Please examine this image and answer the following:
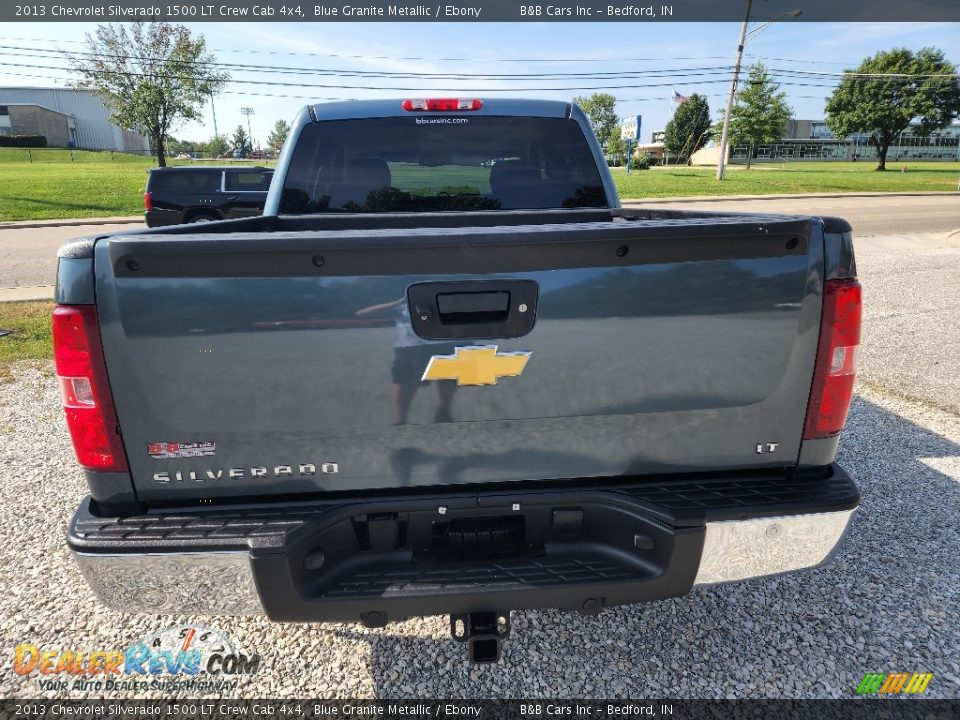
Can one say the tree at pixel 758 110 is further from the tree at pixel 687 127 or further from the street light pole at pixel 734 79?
the tree at pixel 687 127

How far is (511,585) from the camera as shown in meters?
1.81

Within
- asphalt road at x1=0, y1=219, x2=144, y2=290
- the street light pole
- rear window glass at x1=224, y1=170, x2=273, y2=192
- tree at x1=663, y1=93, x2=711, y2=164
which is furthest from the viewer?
tree at x1=663, y1=93, x2=711, y2=164

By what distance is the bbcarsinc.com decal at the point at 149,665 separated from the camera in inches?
92.1

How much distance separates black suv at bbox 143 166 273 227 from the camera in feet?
53.8

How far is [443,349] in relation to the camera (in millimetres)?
1732

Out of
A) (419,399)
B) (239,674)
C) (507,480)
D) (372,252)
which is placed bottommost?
(239,674)

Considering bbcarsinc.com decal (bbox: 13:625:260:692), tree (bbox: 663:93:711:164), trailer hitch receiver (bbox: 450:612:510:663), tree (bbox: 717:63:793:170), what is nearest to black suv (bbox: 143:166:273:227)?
bbcarsinc.com decal (bbox: 13:625:260:692)

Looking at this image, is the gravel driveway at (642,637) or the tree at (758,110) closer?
the gravel driveway at (642,637)

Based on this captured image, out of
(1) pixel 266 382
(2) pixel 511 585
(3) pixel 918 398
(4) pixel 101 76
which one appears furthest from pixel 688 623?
(4) pixel 101 76

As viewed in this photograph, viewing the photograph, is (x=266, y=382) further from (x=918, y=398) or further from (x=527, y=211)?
(x=918, y=398)

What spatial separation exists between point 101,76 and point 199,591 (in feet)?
161

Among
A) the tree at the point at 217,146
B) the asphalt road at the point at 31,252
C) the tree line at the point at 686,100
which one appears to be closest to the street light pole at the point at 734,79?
the tree line at the point at 686,100

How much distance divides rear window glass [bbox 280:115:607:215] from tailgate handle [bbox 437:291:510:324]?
2006mm

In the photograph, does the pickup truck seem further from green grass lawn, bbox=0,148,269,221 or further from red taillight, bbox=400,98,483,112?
green grass lawn, bbox=0,148,269,221
